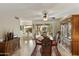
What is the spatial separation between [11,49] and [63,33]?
96 centimetres

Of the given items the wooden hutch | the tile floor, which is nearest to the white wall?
the tile floor

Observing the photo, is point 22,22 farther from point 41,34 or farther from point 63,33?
point 63,33

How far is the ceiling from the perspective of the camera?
2498 millimetres

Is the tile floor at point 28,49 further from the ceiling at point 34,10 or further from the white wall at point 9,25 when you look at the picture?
the ceiling at point 34,10

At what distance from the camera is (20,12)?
262 centimetres

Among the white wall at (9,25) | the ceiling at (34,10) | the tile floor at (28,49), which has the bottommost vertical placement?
the tile floor at (28,49)

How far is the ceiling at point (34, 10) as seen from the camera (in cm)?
250

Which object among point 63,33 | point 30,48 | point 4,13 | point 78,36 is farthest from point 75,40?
point 4,13

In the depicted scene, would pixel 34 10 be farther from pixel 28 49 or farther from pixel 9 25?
pixel 28 49

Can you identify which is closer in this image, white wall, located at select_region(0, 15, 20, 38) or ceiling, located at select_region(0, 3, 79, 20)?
ceiling, located at select_region(0, 3, 79, 20)

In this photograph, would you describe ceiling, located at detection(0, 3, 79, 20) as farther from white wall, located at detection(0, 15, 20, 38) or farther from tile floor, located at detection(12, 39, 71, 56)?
tile floor, located at detection(12, 39, 71, 56)

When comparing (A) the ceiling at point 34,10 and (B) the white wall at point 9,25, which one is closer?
(A) the ceiling at point 34,10

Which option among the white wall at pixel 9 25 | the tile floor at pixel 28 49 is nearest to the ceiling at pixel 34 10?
the white wall at pixel 9 25

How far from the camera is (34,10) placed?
2604mm
